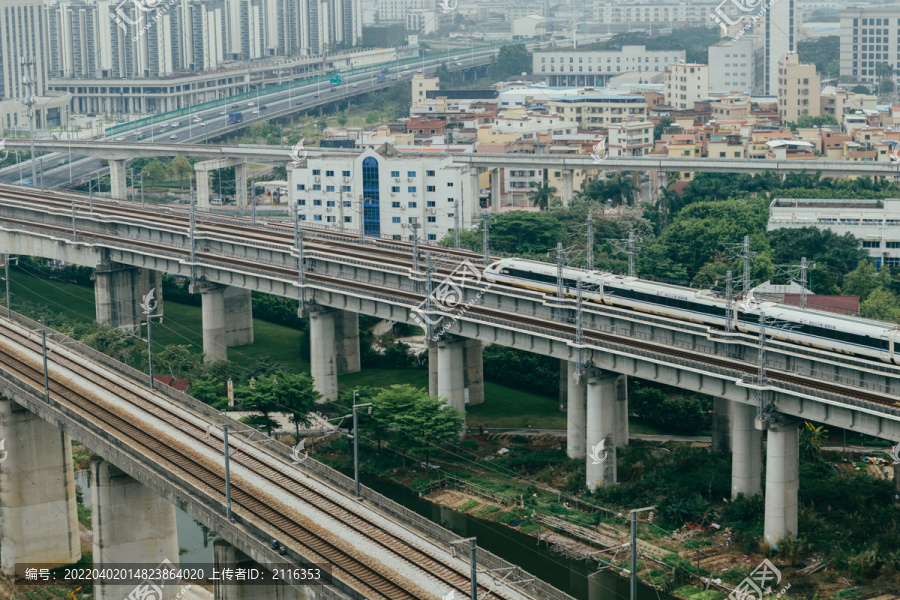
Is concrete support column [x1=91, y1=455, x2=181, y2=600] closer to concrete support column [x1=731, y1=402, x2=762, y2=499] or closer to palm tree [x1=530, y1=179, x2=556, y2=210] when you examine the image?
concrete support column [x1=731, y1=402, x2=762, y2=499]

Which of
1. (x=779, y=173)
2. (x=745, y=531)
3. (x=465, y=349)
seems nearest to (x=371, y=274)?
(x=465, y=349)

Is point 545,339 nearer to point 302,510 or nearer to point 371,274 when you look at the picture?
point 371,274

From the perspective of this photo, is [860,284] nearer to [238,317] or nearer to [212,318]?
[238,317]

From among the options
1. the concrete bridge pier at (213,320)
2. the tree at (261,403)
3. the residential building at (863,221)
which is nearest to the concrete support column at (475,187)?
the residential building at (863,221)

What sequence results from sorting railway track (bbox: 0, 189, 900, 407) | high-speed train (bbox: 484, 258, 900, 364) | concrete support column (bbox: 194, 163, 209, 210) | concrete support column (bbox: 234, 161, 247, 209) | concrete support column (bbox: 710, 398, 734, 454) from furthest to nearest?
concrete support column (bbox: 234, 161, 247, 209) → concrete support column (bbox: 194, 163, 209, 210) → concrete support column (bbox: 710, 398, 734, 454) → high-speed train (bbox: 484, 258, 900, 364) → railway track (bbox: 0, 189, 900, 407)

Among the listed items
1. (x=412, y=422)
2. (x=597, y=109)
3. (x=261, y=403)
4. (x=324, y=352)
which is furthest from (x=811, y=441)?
(x=597, y=109)

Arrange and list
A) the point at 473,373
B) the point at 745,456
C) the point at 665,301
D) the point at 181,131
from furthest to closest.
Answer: the point at 181,131 → the point at 473,373 → the point at 665,301 → the point at 745,456

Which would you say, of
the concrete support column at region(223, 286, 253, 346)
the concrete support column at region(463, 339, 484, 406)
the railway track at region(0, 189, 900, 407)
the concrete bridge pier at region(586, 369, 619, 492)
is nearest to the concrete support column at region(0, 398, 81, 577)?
the railway track at region(0, 189, 900, 407)
